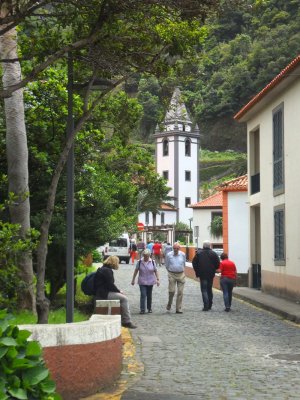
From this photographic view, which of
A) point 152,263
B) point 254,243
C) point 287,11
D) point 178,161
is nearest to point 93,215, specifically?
point 152,263

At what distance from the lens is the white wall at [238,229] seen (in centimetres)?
3553

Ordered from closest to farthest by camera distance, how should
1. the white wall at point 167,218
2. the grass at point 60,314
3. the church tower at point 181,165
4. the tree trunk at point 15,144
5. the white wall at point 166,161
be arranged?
the grass at point 60,314, the tree trunk at point 15,144, the white wall at point 167,218, the church tower at point 181,165, the white wall at point 166,161

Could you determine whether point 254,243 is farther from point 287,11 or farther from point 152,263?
point 287,11

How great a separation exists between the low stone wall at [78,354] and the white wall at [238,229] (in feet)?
89.9

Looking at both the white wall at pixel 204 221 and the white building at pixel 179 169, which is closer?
the white wall at pixel 204 221

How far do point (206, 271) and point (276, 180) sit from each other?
514 cm

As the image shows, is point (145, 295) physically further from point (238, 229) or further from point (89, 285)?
point (238, 229)

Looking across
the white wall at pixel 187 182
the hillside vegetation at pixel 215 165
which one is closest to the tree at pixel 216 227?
the white wall at pixel 187 182

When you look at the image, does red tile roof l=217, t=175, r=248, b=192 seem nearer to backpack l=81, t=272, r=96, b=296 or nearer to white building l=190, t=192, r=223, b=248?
backpack l=81, t=272, r=96, b=296

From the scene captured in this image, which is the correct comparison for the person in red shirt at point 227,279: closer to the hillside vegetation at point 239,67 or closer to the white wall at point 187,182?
the hillside vegetation at point 239,67

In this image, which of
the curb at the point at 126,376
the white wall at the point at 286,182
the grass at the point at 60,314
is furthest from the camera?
the white wall at the point at 286,182

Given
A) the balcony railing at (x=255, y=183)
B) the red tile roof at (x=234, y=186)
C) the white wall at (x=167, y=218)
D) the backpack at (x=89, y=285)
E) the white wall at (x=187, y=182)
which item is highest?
the white wall at (x=187, y=182)

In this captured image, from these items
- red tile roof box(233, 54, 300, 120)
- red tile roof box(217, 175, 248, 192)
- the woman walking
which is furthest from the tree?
the woman walking

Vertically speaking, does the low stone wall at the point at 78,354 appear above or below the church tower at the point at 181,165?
below
